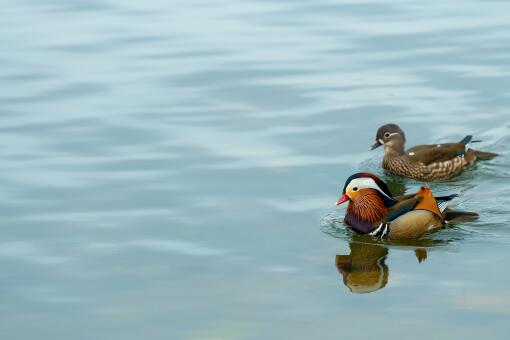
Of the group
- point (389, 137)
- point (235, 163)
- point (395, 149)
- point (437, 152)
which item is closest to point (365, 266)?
point (235, 163)

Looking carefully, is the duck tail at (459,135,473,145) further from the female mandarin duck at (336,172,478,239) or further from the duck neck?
the female mandarin duck at (336,172,478,239)

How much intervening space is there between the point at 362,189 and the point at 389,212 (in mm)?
391

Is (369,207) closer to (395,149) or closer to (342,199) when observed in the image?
(342,199)

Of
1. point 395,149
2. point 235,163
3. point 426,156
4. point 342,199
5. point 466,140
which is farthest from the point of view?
point 395,149

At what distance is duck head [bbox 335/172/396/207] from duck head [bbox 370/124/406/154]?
198 cm

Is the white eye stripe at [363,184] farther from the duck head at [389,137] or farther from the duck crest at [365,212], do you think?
the duck head at [389,137]

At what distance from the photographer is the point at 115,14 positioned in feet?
73.5

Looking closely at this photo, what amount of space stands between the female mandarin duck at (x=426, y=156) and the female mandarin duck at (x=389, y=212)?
6.15ft

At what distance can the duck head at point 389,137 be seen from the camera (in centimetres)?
1555

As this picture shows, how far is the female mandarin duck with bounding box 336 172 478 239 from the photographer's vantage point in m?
13.1

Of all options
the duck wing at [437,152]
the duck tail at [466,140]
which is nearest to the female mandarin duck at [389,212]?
the duck wing at [437,152]

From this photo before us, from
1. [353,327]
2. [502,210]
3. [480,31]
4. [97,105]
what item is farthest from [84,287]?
[480,31]

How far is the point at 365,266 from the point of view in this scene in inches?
476

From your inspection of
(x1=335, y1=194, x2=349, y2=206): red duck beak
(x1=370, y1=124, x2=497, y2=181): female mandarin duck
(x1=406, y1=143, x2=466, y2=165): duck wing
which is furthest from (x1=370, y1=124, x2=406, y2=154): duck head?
(x1=335, y1=194, x2=349, y2=206): red duck beak
